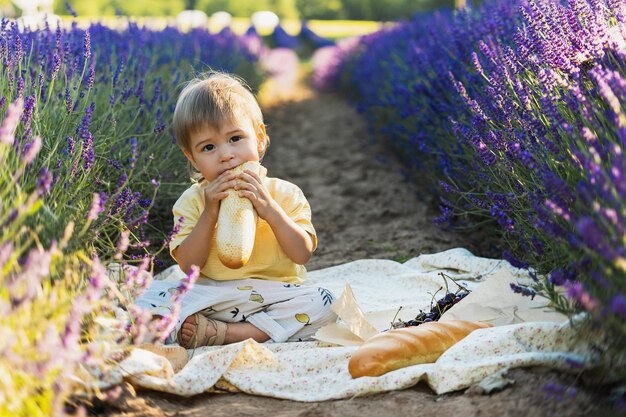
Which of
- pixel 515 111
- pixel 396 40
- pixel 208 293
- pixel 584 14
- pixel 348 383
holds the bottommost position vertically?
pixel 348 383

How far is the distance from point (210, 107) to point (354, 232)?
2015 millimetres

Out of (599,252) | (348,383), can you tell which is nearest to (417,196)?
(348,383)

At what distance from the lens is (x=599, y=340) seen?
2.04 metres

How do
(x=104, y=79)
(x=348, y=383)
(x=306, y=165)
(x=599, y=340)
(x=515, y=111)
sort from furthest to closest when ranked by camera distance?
1. (x=306, y=165)
2. (x=104, y=79)
3. (x=515, y=111)
4. (x=348, y=383)
5. (x=599, y=340)

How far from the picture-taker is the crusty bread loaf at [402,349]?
2.41 meters

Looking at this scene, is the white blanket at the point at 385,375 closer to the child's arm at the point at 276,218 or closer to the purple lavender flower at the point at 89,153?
the child's arm at the point at 276,218

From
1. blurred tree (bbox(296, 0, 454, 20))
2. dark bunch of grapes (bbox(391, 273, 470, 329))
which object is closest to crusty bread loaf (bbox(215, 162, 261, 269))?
dark bunch of grapes (bbox(391, 273, 470, 329))

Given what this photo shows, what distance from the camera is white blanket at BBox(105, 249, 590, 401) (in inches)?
89.7

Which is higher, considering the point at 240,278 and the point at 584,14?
the point at 584,14

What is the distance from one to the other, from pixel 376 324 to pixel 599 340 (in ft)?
3.53

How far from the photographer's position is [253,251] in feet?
10.0

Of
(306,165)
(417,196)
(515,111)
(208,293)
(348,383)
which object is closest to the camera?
(348,383)

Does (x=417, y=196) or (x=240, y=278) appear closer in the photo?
(x=240, y=278)

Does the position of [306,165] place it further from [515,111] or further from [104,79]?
[515,111]
